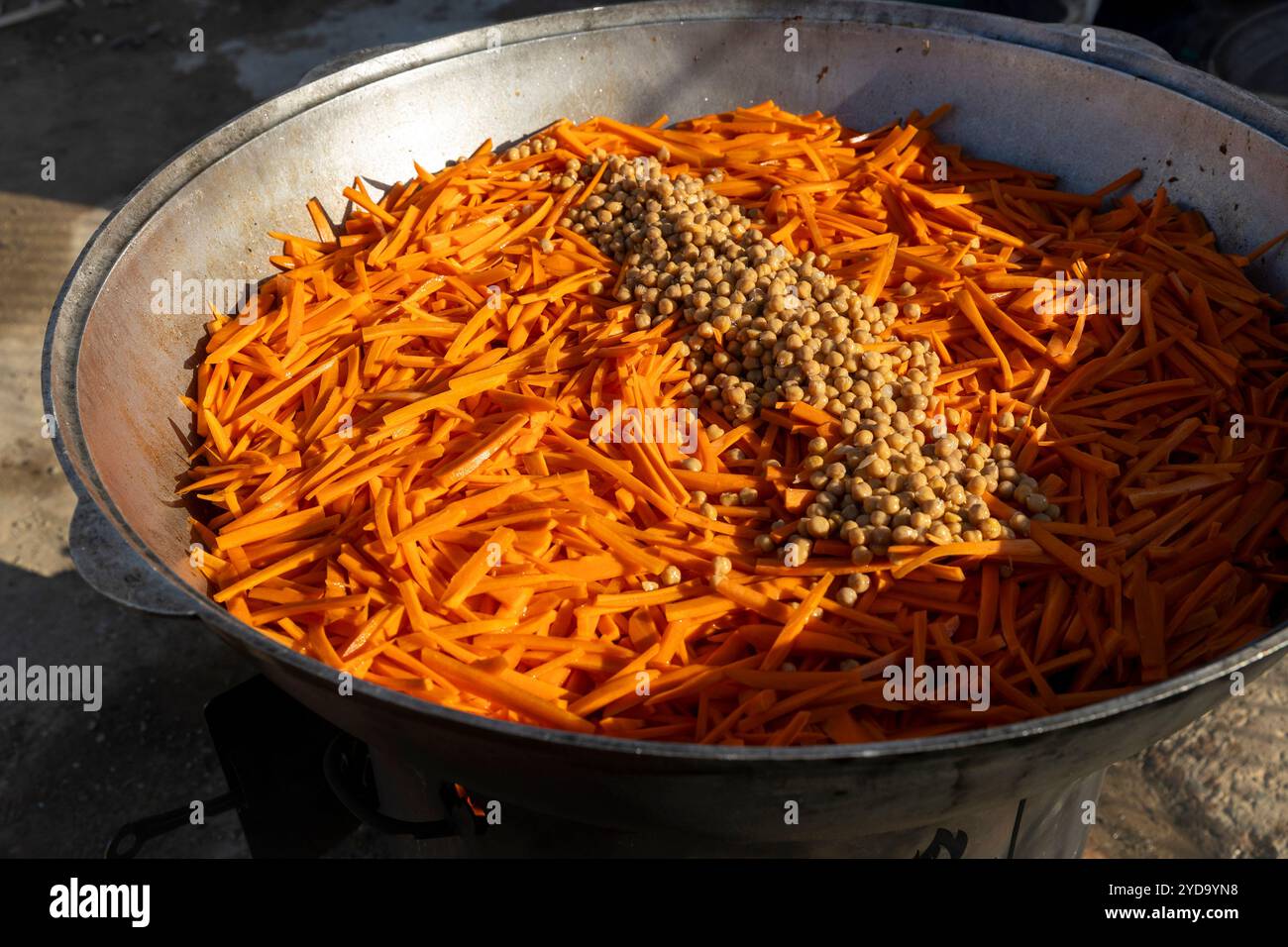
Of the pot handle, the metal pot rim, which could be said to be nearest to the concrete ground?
the pot handle

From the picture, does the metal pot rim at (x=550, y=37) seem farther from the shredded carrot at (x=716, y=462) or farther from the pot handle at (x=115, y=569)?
the shredded carrot at (x=716, y=462)

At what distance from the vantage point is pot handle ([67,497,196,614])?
1743mm

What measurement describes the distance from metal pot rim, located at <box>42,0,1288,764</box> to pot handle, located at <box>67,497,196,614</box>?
0.03 meters

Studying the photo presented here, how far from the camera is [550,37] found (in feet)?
9.99

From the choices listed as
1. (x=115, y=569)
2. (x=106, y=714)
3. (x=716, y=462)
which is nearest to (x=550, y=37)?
(x=716, y=462)

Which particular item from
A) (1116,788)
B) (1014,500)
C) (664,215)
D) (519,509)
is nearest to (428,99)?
(664,215)

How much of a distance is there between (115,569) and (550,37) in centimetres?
195

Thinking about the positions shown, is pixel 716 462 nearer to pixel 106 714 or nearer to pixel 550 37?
pixel 550 37

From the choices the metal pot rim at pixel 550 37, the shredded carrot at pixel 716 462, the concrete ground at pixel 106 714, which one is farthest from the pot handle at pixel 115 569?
the shredded carrot at pixel 716 462

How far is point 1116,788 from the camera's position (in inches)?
131

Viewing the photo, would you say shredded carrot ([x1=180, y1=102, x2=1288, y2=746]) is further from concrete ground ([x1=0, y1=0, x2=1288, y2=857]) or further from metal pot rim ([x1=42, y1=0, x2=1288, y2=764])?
concrete ground ([x1=0, y1=0, x2=1288, y2=857])

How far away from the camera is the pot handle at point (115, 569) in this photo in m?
1.74

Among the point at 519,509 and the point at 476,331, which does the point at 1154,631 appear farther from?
the point at 476,331

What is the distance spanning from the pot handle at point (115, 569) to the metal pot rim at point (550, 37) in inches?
1.0
